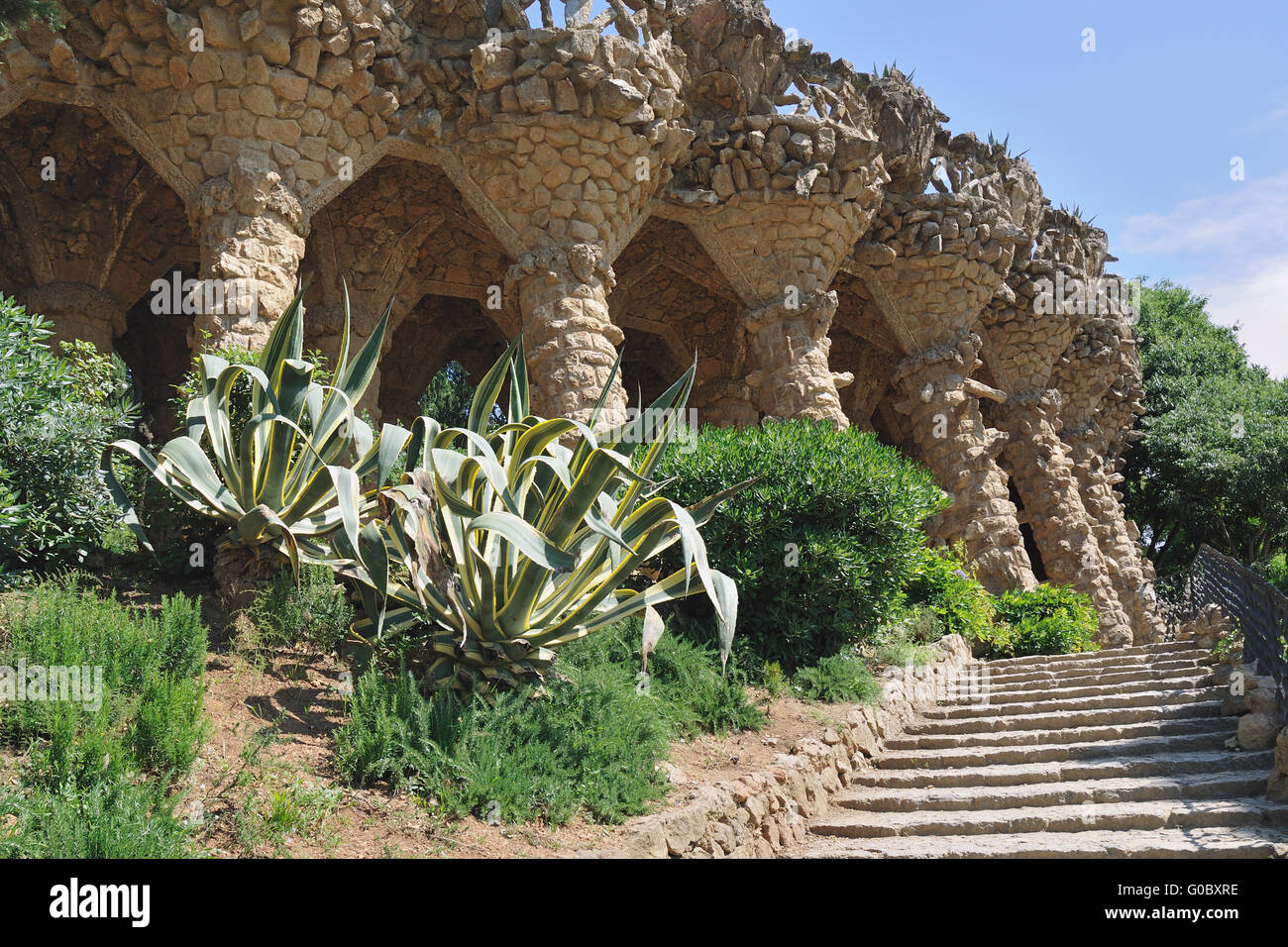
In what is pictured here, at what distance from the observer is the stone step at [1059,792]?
544cm

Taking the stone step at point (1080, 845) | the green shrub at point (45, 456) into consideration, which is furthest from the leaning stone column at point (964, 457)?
the green shrub at point (45, 456)

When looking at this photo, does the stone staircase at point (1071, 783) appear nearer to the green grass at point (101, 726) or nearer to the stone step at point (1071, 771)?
the stone step at point (1071, 771)

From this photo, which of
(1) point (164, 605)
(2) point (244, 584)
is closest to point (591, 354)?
(2) point (244, 584)

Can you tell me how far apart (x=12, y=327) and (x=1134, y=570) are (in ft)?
57.0

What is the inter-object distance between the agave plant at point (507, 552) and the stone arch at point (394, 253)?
596cm

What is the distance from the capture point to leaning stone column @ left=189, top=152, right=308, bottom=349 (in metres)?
7.87

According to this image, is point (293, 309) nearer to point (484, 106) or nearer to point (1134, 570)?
point (484, 106)

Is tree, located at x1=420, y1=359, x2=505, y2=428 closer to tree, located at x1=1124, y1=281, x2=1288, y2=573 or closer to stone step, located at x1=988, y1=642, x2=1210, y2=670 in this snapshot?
stone step, located at x1=988, y1=642, x2=1210, y2=670

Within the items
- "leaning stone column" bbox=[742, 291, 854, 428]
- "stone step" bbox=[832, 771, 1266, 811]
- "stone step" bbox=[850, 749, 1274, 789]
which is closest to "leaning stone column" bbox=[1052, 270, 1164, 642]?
"leaning stone column" bbox=[742, 291, 854, 428]

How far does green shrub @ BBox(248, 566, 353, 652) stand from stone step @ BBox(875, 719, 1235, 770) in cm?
387

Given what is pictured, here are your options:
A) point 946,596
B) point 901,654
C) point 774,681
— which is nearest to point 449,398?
point 946,596

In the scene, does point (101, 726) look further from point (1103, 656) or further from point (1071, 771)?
point (1103, 656)

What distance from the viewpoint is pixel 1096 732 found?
21.9 feet
